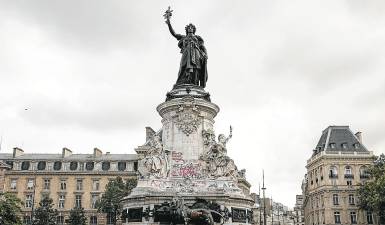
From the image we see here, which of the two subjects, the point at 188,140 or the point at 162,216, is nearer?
the point at 162,216

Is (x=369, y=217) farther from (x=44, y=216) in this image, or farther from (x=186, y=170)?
(x=186, y=170)

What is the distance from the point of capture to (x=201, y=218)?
21000 millimetres

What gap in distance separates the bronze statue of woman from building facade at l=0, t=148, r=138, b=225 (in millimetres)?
46952

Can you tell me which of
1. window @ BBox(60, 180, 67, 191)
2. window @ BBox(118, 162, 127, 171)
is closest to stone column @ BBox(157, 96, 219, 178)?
window @ BBox(118, 162, 127, 171)

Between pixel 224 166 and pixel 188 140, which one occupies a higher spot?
pixel 188 140

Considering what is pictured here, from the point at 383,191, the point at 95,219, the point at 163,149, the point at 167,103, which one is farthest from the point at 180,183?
the point at 95,219

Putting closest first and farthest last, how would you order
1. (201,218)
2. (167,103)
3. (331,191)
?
1. (201,218)
2. (167,103)
3. (331,191)

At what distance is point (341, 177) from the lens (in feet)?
237

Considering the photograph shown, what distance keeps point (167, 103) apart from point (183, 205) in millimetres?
6859

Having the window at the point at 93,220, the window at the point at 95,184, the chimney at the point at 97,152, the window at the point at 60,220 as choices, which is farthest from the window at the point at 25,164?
the window at the point at 93,220

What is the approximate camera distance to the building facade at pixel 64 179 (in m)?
73.4

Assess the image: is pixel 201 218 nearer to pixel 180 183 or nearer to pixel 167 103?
pixel 180 183

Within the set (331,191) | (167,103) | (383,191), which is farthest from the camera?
(331,191)

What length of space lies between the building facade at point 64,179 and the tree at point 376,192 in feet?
116
